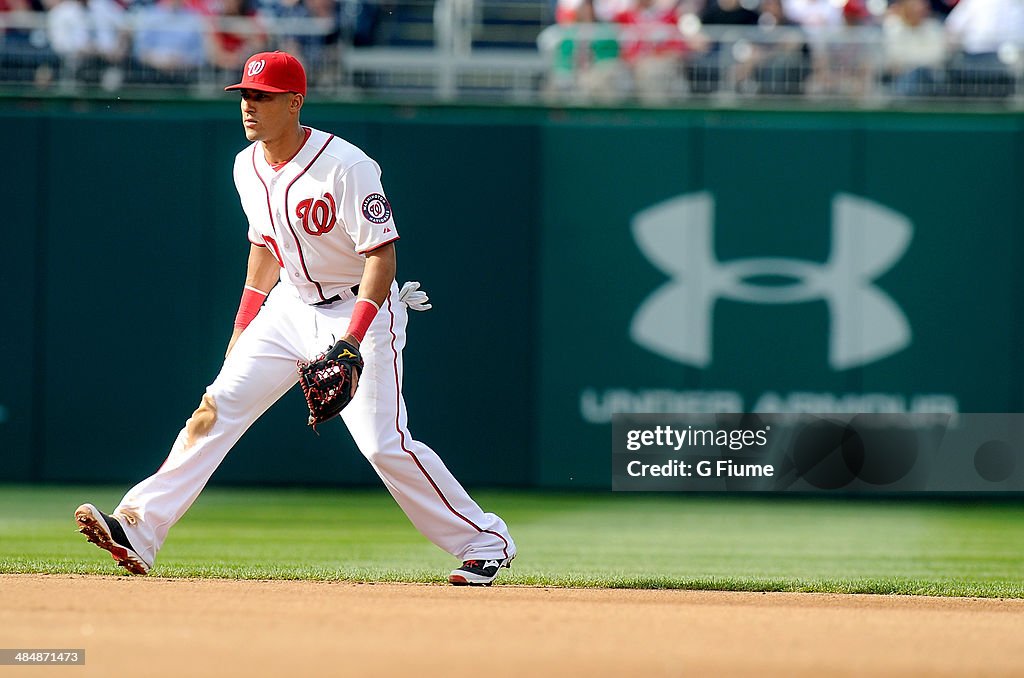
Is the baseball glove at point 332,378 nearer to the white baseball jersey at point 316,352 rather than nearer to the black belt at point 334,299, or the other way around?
the white baseball jersey at point 316,352

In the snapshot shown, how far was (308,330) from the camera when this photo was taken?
20.6 feet

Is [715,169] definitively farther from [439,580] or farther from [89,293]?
[439,580]

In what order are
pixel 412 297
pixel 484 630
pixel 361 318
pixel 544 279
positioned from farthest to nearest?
pixel 544 279, pixel 412 297, pixel 361 318, pixel 484 630

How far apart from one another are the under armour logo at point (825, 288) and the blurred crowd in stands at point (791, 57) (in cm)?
95

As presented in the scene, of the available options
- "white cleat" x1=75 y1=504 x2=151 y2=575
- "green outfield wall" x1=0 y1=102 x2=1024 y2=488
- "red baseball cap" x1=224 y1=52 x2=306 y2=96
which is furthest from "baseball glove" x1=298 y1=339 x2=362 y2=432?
"green outfield wall" x1=0 y1=102 x2=1024 y2=488

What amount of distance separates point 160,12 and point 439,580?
6966 mm

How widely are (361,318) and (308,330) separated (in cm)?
38

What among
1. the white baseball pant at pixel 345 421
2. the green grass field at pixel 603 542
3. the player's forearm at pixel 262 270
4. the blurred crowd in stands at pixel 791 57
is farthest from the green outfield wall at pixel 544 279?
the white baseball pant at pixel 345 421

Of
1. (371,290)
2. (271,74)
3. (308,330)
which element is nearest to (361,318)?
(371,290)

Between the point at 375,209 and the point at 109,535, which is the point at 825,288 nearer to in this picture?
the point at 375,209

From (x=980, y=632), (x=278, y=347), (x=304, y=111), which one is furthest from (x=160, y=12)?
(x=980, y=632)

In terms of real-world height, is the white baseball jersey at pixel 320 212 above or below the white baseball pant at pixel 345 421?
above

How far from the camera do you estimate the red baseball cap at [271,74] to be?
19.9 feet

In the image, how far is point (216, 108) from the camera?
11922 millimetres
